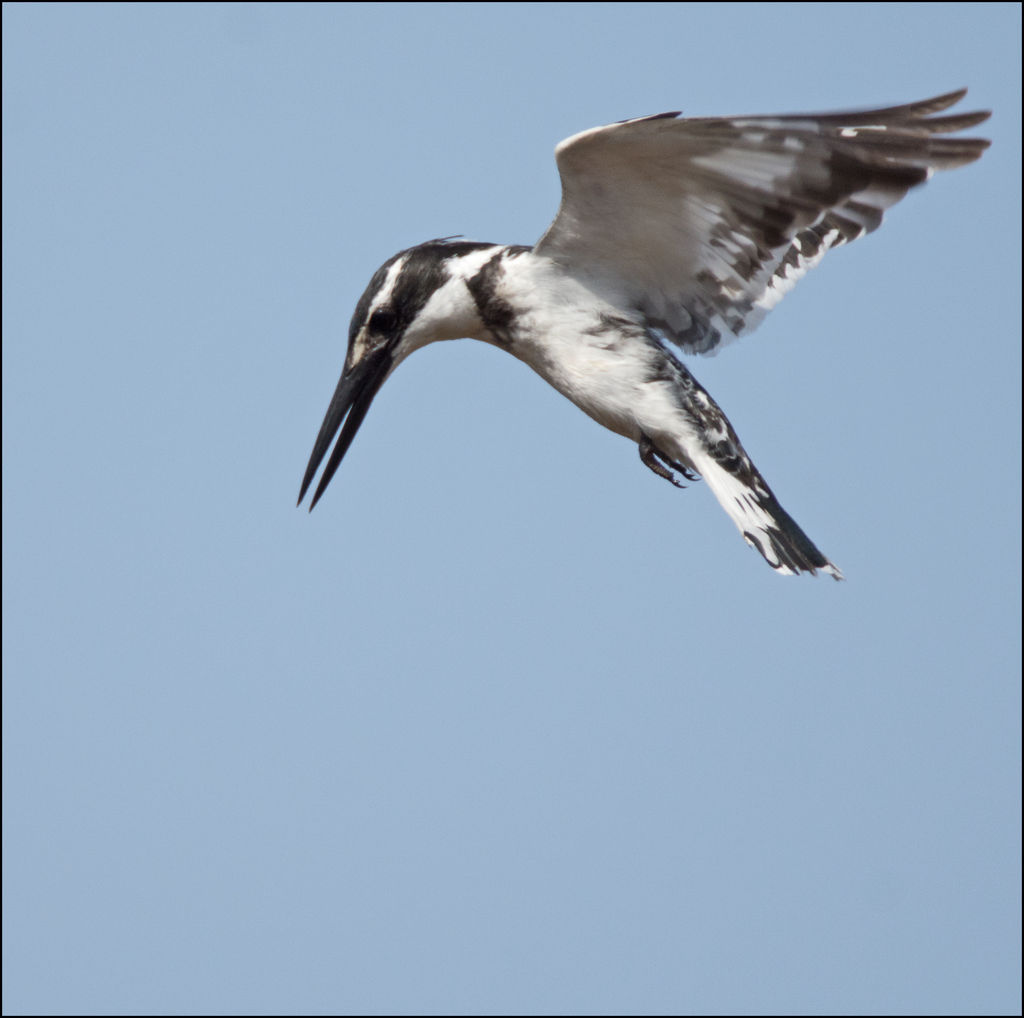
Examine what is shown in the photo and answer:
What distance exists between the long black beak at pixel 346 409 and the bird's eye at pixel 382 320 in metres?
0.07

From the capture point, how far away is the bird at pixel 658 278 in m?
3.40

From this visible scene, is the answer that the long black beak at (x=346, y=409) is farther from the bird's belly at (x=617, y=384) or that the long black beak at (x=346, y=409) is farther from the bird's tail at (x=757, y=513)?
the bird's tail at (x=757, y=513)

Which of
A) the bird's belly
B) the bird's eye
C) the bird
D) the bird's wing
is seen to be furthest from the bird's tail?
the bird's eye

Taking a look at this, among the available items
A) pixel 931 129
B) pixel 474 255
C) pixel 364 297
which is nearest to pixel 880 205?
pixel 931 129

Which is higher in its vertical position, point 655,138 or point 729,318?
point 655,138

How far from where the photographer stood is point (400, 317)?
4.04 m

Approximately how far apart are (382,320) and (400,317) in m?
0.05

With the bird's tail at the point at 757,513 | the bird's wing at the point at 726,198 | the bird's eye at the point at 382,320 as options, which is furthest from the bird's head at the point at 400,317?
the bird's tail at the point at 757,513

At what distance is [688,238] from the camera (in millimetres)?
3875

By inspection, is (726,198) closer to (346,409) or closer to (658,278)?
(658,278)

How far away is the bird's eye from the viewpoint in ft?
13.2

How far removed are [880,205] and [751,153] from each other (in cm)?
32

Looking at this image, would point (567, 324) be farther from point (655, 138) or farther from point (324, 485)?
point (324, 485)

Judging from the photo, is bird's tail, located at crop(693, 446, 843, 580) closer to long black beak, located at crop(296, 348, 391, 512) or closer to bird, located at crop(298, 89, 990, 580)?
bird, located at crop(298, 89, 990, 580)
